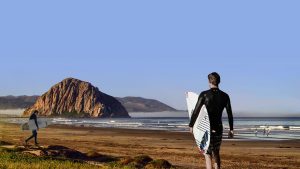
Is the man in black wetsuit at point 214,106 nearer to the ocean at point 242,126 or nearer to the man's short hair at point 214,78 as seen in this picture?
the man's short hair at point 214,78

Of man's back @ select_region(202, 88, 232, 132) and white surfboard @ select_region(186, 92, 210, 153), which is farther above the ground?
man's back @ select_region(202, 88, 232, 132)

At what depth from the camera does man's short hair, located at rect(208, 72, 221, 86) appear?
1071 cm

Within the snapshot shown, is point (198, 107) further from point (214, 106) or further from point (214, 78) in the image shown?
point (214, 78)

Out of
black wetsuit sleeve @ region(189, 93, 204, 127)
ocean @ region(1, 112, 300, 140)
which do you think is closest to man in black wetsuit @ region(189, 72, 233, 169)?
black wetsuit sleeve @ region(189, 93, 204, 127)

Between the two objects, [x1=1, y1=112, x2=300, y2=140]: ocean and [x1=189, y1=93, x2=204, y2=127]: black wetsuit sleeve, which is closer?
[x1=189, y1=93, x2=204, y2=127]: black wetsuit sleeve

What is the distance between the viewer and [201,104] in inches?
424

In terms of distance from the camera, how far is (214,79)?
422 inches

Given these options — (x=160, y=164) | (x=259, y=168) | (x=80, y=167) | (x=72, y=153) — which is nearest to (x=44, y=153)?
(x=72, y=153)

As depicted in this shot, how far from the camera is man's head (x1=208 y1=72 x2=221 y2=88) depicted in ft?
35.1

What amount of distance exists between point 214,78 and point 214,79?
0.02m

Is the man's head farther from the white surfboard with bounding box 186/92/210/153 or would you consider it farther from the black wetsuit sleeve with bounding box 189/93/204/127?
the white surfboard with bounding box 186/92/210/153

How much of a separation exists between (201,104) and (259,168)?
990 centimetres

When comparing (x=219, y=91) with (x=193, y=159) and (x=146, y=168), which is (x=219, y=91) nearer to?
(x=146, y=168)

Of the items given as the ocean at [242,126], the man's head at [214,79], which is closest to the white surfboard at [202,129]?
the man's head at [214,79]
